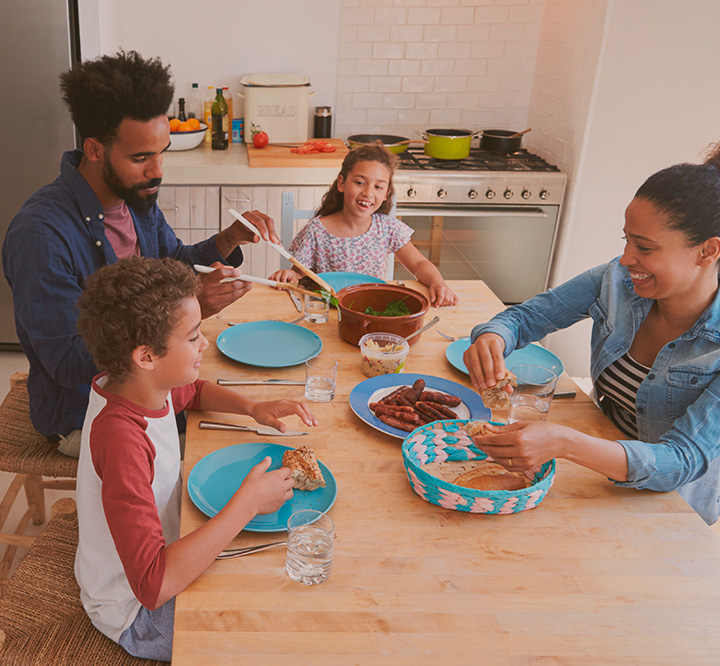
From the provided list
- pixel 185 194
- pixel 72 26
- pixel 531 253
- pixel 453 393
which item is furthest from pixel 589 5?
pixel 453 393

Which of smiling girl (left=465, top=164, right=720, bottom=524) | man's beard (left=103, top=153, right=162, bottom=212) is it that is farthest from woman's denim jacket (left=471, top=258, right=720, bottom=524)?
man's beard (left=103, top=153, right=162, bottom=212)

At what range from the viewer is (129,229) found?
223cm

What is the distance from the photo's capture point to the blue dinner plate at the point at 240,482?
4.32 feet

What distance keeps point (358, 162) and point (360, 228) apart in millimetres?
274

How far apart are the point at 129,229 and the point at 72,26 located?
1718 mm

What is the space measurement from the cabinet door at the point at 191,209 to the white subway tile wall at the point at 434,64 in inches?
42.8

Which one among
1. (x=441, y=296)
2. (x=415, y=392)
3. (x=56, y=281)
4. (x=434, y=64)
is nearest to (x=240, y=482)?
(x=415, y=392)

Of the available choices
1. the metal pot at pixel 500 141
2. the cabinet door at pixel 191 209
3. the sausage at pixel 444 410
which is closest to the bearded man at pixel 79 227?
the sausage at pixel 444 410

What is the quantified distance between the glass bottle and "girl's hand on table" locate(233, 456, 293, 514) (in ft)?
9.80

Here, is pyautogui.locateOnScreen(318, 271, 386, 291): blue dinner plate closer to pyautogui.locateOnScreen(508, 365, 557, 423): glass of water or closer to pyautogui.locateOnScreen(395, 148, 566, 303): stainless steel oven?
pyautogui.locateOnScreen(508, 365, 557, 423): glass of water

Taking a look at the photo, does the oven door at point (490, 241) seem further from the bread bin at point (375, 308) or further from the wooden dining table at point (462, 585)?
the wooden dining table at point (462, 585)

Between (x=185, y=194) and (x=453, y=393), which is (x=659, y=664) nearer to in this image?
(x=453, y=393)

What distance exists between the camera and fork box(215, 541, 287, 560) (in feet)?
4.02

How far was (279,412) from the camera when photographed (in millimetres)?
1587
